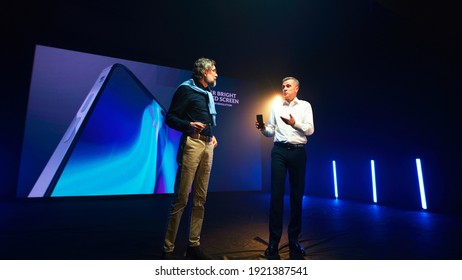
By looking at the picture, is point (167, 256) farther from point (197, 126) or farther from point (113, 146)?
point (113, 146)

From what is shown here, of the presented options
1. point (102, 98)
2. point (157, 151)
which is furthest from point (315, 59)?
point (102, 98)

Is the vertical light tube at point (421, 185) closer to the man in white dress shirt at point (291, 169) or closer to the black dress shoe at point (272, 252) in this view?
the man in white dress shirt at point (291, 169)

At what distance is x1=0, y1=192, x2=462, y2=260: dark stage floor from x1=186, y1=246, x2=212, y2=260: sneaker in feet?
0.24

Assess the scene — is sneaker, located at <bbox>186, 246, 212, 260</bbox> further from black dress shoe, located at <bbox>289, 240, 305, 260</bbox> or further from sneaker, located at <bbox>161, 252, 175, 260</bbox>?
black dress shoe, located at <bbox>289, 240, 305, 260</bbox>

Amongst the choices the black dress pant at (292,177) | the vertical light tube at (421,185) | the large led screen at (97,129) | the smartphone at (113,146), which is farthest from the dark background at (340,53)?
the black dress pant at (292,177)

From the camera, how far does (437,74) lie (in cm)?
379

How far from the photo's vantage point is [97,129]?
Answer: 180 inches

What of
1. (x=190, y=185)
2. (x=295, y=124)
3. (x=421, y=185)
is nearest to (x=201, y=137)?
(x=190, y=185)

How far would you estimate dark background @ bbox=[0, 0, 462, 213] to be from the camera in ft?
12.2

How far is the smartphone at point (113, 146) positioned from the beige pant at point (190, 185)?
3378 millimetres

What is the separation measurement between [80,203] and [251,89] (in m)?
4.58

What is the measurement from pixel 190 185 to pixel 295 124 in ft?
3.09

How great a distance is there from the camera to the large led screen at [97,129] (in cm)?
425

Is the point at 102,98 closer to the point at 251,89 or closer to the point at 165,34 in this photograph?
the point at 165,34
